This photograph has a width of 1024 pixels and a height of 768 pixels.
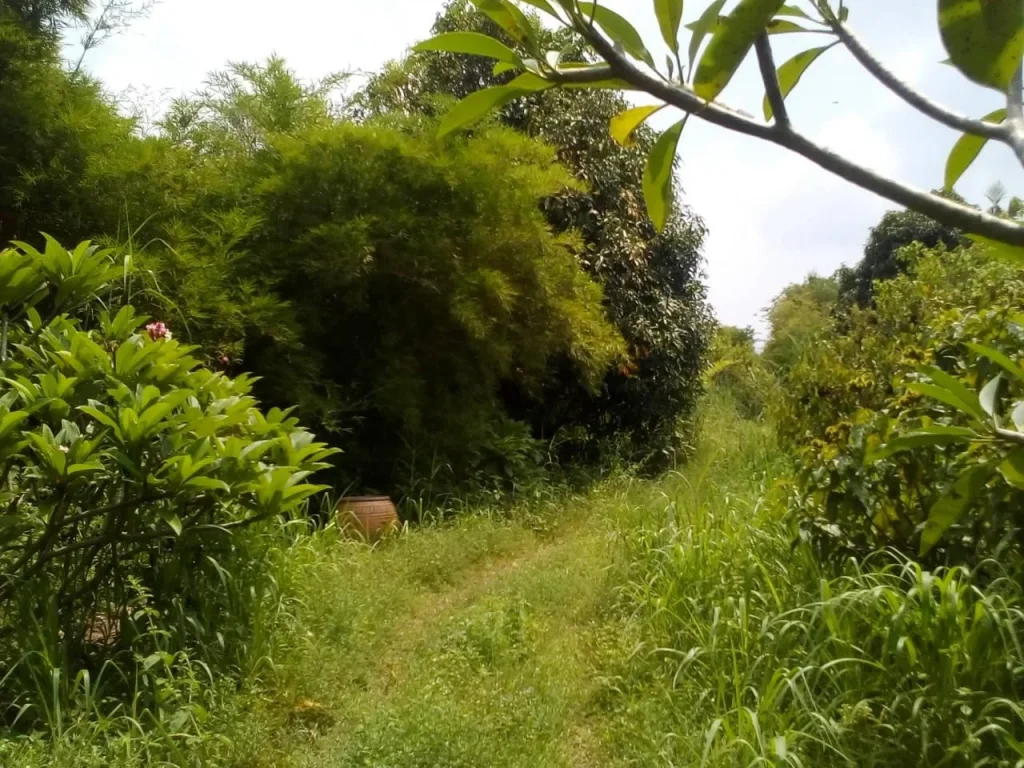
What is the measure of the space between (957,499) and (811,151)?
0.48 metres

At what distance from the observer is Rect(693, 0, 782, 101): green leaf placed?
19.9 inches

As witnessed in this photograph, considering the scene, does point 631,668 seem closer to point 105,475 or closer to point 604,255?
point 105,475

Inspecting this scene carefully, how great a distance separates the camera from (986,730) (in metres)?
1.95

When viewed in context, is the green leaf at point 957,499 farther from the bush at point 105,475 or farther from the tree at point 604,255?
the tree at point 604,255

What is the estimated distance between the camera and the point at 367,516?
4398mm

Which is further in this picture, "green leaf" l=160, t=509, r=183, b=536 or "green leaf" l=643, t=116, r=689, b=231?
"green leaf" l=160, t=509, r=183, b=536

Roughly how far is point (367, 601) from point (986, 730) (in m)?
2.13

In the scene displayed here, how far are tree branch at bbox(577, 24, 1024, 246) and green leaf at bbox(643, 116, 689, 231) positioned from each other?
62 millimetres

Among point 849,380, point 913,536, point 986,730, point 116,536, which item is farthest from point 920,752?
point 849,380

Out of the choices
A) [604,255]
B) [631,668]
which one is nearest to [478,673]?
[631,668]

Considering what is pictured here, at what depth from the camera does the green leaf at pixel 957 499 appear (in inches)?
28.0

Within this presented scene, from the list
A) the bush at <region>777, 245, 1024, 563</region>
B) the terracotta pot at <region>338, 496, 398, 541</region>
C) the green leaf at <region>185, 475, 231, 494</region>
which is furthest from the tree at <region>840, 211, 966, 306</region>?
the green leaf at <region>185, 475, 231, 494</region>

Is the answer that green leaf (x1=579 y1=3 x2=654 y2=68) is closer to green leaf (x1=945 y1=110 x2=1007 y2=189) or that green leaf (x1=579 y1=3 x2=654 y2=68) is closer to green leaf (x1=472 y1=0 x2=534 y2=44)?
green leaf (x1=472 y1=0 x2=534 y2=44)

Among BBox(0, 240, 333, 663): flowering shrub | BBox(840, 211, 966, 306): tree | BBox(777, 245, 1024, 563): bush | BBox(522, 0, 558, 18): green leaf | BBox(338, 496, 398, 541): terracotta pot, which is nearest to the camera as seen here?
BBox(522, 0, 558, 18): green leaf
